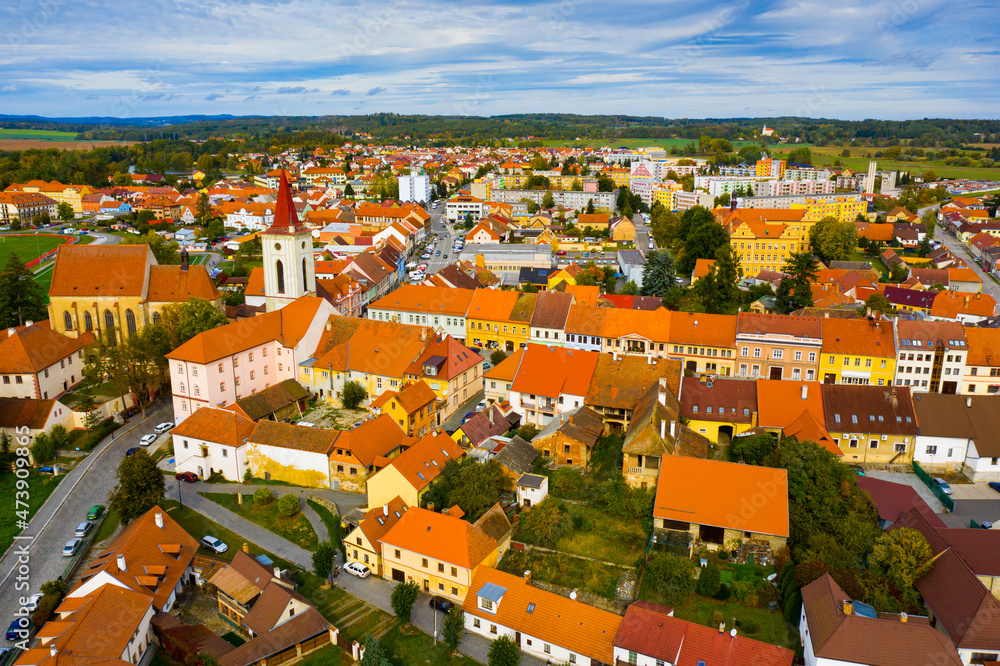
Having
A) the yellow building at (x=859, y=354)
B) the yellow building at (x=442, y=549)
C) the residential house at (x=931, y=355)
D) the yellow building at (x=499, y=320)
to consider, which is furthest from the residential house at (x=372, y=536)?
the residential house at (x=931, y=355)

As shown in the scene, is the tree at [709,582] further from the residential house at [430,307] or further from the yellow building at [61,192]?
the yellow building at [61,192]

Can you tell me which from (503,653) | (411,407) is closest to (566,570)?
(503,653)

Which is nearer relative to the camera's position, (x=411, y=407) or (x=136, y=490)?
(x=136, y=490)

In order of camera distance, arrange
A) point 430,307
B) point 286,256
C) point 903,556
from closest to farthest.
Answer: point 903,556 < point 286,256 < point 430,307

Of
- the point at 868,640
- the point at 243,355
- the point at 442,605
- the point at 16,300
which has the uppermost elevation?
the point at 16,300

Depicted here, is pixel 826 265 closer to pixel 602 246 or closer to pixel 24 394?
pixel 602 246

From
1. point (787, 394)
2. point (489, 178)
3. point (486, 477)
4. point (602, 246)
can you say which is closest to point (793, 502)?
point (787, 394)

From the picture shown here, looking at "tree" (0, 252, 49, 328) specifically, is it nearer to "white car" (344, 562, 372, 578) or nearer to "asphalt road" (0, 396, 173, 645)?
"asphalt road" (0, 396, 173, 645)

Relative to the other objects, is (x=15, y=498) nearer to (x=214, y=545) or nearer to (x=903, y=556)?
(x=214, y=545)

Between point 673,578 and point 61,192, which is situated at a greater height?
point 61,192
